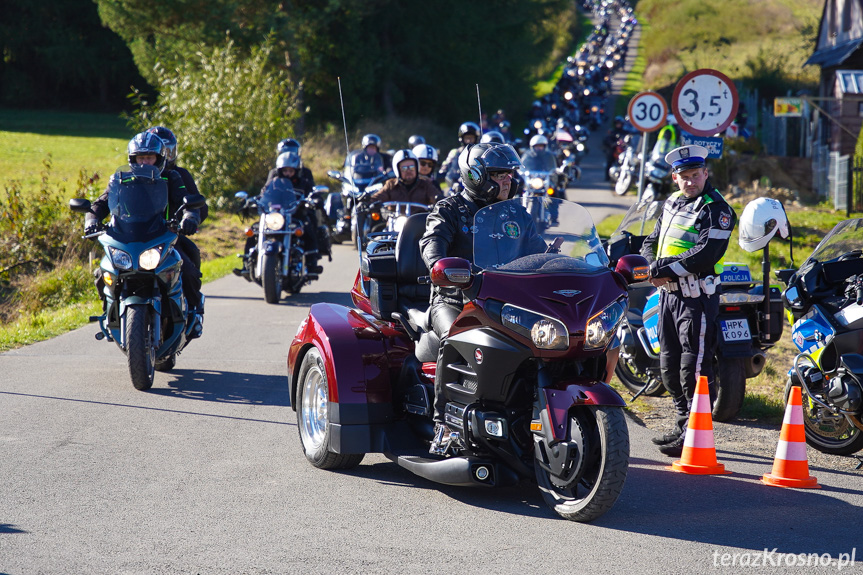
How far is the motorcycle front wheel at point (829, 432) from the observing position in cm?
657

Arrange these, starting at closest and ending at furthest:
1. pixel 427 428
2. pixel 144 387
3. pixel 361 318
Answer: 1. pixel 427 428
2. pixel 361 318
3. pixel 144 387

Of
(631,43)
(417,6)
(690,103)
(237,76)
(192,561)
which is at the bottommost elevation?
(192,561)

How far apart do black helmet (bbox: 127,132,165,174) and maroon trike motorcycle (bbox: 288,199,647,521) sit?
348 cm

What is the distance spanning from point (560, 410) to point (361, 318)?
1.93 meters

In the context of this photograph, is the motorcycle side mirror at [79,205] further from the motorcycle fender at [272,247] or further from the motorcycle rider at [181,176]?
the motorcycle fender at [272,247]

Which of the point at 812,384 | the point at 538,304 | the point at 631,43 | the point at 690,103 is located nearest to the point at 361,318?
the point at 538,304

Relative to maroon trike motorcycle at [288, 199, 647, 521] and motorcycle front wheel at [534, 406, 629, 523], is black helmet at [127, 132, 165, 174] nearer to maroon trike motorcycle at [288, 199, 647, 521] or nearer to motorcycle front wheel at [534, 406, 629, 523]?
maroon trike motorcycle at [288, 199, 647, 521]

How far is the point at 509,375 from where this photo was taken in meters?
5.18

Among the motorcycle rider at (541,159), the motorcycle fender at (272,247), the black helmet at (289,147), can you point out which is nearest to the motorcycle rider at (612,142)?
the motorcycle rider at (541,159)

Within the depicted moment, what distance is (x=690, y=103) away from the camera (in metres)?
11.5

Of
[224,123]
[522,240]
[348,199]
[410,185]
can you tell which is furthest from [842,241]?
[224,123]

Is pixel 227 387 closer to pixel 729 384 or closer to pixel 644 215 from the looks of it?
pixel 644 215

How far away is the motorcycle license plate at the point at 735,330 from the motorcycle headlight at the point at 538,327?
2645 millimetres

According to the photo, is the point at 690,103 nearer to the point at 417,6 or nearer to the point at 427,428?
the point at 427,428
